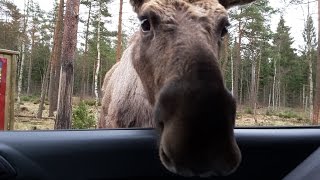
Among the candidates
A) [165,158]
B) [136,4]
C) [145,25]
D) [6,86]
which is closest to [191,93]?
[165,158]

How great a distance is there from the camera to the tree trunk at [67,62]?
36.0 feet

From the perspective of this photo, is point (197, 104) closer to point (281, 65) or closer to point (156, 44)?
point (156, 44)

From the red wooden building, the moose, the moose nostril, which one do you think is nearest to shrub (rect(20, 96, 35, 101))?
the red wooden building

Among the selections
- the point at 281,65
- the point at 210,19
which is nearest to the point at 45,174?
the point at 210,19

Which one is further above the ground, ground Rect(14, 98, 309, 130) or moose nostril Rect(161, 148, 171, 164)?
moose nostril Rect(161, 148, 171, 164)

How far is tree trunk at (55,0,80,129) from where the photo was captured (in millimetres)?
10977

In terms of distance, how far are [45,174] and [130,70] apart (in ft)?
8.83

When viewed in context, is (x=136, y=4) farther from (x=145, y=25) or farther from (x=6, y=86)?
(x=6, y=86)

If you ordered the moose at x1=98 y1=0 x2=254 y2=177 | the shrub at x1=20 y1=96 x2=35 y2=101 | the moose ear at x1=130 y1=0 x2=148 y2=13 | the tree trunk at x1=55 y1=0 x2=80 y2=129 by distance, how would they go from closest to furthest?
1. the moose at x1=98 y1=0 x2=254 y2=177
2. the moose ear at x1=130 y1=0 x2=148 y2=13
3. the tree trunk at x1=55 y1=0 x2=80 y2=129
4. the shrub at x1=20 y1=96 x2=35 y2=101

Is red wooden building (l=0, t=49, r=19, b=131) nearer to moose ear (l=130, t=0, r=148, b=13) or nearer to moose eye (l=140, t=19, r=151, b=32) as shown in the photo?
moose ear (l=130, t=0, r=148, b=13)

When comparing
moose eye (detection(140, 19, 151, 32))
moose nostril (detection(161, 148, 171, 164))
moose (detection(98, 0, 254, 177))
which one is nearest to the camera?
moose (detection(98, 0, 254, 177))

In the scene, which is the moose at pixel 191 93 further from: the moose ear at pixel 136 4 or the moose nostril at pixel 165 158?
the moose ear at pixel 136 4

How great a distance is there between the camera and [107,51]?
110ft

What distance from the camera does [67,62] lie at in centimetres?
1100
